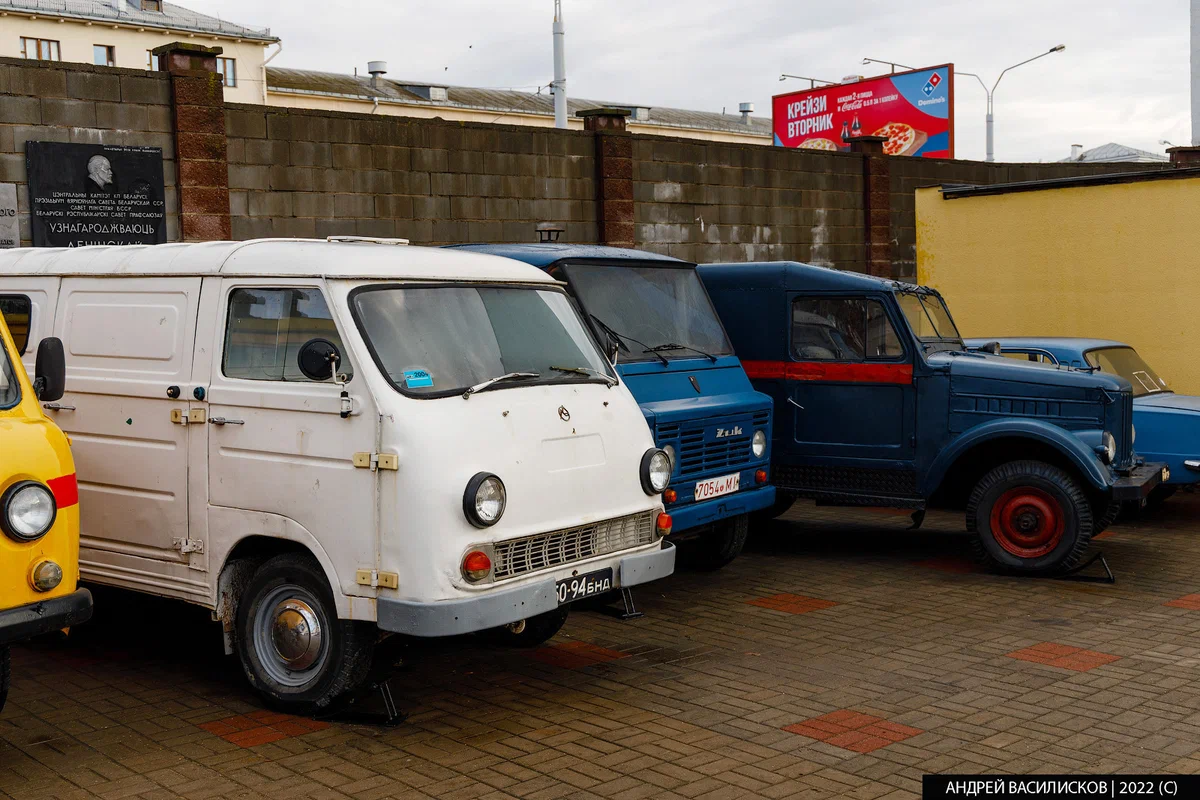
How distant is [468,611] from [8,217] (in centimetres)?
732

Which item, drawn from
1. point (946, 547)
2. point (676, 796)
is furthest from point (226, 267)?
point (946, 547)

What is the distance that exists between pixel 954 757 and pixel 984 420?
4179 mm

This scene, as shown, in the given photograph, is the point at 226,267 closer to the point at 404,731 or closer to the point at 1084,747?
the point at 404,731

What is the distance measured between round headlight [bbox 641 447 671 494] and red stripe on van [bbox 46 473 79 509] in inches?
107

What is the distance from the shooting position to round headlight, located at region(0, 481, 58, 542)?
4.84 m

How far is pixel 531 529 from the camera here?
5.74 m

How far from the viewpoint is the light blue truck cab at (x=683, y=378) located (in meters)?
7.86

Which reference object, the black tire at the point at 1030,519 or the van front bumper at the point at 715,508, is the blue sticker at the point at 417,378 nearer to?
the van front bumper at the point at 715,508

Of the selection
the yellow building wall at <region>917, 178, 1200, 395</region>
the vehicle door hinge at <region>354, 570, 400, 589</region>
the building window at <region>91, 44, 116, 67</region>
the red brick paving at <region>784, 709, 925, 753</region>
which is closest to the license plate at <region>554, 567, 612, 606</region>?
the vehicle door hinge at <region>354, 570, 400, 589</region>

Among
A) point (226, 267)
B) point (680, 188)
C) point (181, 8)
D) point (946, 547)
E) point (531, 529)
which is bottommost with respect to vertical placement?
point (946, 547)

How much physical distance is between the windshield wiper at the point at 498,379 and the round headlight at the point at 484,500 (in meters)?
0.43

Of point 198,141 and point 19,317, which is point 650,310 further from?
point 198,141

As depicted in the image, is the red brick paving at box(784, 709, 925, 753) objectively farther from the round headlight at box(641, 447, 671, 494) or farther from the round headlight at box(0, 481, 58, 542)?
the round headlight at box(0, 481, 58, 542)

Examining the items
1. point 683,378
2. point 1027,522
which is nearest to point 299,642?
point 683,378
